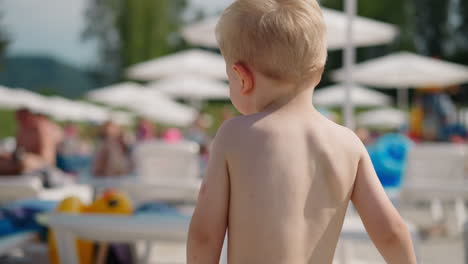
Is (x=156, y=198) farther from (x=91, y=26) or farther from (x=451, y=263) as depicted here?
(x=91, y=26)

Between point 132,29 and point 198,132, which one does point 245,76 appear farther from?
point 132,29

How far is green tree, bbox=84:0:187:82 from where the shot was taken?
162 ft

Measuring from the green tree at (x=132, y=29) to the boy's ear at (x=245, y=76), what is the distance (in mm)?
48081

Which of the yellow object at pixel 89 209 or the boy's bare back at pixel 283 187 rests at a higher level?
the boy's bare back at pixel 283 187

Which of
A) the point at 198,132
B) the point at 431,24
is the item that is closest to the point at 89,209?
the point at 198,132

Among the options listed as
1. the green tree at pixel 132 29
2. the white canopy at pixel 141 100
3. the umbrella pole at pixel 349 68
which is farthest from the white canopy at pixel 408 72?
the green tree at pixel 132 29

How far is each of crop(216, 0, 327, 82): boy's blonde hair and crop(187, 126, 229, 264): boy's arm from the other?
A: 18 centimetres

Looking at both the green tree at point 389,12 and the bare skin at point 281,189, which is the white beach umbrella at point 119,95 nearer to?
the bare skin at point 281,189

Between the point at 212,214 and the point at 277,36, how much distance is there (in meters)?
0.40

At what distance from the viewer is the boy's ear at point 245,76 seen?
1.39 meters

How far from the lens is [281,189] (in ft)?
4.53

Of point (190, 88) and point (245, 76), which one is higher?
point (245, 76)

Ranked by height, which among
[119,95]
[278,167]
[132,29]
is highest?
[132,29]

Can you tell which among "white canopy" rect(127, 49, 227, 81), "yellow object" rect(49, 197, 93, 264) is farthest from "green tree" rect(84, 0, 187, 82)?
"yellow object" rect(49, 197, 93, 264)
